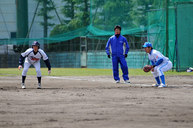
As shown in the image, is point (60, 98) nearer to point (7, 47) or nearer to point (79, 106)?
point (79, 106)

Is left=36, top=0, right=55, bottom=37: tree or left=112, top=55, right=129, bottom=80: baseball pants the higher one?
left=36, top=0, right=55, bottom=37: tree

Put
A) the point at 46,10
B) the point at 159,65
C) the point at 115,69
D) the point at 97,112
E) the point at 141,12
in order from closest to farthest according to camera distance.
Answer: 1. the point at 97,112
2. the point at 159,65
3. the point at 115,69
4. the point at 141,12
5. the point at 46,10

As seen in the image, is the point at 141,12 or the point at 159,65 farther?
the point at 141,12

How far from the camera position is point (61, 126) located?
5.47 m

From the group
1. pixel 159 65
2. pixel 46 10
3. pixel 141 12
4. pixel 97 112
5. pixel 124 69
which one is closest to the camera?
pixel 97 112

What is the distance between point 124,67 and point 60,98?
575cm

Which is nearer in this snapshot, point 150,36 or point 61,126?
point 61,126

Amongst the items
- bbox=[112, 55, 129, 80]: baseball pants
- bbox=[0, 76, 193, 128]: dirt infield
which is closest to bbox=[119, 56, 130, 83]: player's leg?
bbox=[112, 55, 129, 80]: baseball pants

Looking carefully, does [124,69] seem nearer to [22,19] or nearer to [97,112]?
[97,112]

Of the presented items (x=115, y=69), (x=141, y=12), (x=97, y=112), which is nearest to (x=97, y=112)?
(x=97, y=112)

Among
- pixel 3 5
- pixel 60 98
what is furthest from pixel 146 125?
pixel 3 5

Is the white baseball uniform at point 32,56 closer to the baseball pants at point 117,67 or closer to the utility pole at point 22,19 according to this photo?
the baseball pants at point 117,67

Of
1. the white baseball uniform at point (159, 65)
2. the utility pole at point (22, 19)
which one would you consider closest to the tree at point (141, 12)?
the utility pole at point (22, 19)

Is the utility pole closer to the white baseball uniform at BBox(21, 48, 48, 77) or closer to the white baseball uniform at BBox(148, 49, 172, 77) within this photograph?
the white baseball uniform at BBox(21, 48, 48, 77)
